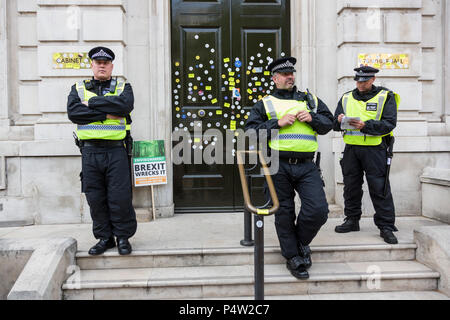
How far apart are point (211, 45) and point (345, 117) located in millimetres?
2553

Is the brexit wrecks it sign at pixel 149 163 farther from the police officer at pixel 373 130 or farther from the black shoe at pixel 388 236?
the black shoe at pixel 388 236

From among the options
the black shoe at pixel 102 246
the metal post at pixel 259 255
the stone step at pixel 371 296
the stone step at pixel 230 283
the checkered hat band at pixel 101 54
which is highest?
the checkered hat band at pixel 101 54

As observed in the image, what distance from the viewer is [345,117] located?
375cm

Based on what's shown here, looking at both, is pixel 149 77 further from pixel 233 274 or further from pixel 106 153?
pixel 233 274

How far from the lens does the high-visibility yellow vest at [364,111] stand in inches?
151

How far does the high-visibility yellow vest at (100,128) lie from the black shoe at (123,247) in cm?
112

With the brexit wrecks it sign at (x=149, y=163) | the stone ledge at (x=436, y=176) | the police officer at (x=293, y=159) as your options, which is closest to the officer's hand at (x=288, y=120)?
the police officer at (x=293, y=159)

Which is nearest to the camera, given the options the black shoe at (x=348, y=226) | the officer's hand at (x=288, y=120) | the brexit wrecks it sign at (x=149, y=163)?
the officer's hand at (x=288, y=120)

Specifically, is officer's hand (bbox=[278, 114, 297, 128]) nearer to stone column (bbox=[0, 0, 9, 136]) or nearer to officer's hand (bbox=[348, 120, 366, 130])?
officer's hand (bbox=[348, 120, 366, 130])

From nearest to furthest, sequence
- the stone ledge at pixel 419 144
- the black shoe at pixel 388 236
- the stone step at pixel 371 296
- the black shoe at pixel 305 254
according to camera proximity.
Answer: the stone step at pixel 371 296 → the black shoe at pixel 305 254 → the black shoe at pixel 388 236 → the stone ledge at pixel 419 144

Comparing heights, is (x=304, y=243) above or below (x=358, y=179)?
below
